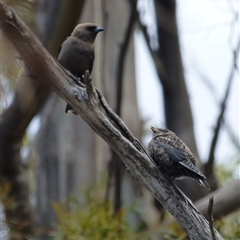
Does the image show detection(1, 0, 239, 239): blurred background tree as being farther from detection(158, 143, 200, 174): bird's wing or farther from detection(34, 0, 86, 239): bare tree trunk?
detection(158, 143, 200, 174): bird's wing

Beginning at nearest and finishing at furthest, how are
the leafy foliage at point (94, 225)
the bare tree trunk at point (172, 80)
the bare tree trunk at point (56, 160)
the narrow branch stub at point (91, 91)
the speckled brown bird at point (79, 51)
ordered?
the narrow branch stub at point (91, 91)
the speckled brown bird at point (79, 51)
the leafy foliage at point (94, 225)
the bare tree trunk at point (172, 80)
the bare tree trunk at point (56, 160)

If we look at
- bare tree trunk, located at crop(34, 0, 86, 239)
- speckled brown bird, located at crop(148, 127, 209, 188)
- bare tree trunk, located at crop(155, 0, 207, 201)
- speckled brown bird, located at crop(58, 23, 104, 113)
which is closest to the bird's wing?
A: speckled brown bird, located at crop(148, 127, 209, 188)

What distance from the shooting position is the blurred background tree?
189 inches

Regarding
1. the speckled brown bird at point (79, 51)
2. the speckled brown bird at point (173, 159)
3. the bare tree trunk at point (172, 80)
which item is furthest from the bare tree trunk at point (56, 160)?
the speckled brown bird at point (173, 159)

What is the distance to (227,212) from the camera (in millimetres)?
5188

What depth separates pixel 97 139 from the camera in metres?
7.00

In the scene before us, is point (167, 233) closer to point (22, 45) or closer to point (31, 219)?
point (31, 219)

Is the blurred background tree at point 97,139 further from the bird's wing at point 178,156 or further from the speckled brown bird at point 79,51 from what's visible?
the bird's wing at point 178,156

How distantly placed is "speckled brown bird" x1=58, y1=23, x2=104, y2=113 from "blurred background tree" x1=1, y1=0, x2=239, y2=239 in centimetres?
10

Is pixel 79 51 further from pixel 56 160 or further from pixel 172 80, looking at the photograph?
pixel 56 160

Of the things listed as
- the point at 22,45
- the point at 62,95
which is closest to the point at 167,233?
the point at 62,95

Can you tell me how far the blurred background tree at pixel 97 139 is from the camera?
4.80 m

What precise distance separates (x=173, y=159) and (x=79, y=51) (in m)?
1.20

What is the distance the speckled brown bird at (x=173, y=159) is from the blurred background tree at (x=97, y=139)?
2.30ft
